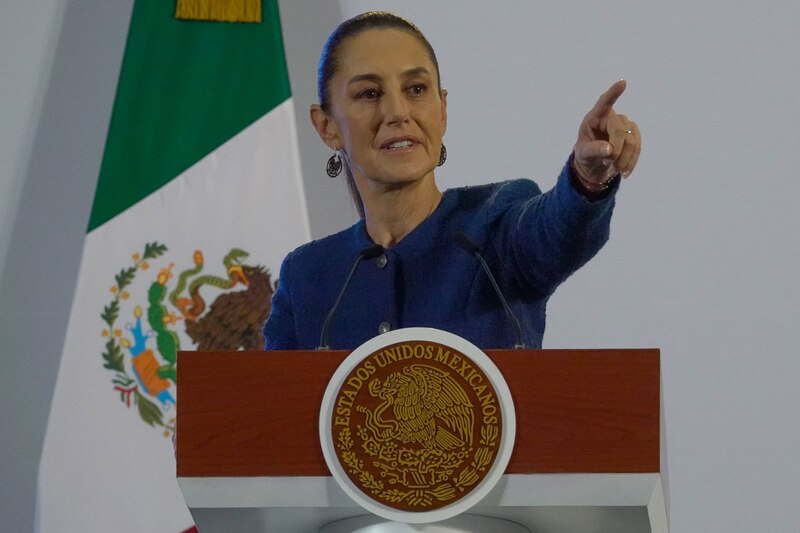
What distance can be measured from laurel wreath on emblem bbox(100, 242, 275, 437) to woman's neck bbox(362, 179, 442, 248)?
52.7 inches

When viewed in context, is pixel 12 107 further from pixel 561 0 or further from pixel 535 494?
pixel 535 494

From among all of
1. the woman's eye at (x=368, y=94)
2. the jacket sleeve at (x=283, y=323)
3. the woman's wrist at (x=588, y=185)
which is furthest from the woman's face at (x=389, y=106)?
the woman's wrist at (x=588, y=185)

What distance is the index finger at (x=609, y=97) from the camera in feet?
4.38

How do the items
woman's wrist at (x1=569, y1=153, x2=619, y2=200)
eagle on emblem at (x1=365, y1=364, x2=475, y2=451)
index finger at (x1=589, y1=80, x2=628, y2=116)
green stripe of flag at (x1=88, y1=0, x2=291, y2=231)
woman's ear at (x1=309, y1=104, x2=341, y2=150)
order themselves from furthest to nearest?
green stripe of flag at (x1=88, y1=0, x2=291, y2=231) < woman's ear at (x1=309, y1=104, x2=341, y2=150) < woman's wrist at (x1=569, y1=153, x2=619, y2=200) < index finger at (x1=589, y1=80, x2=628, y2=116) < eagle on emblem at (x1=365, y1=364, x2=475, y2=451)

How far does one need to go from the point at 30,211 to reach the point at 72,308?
12.9 inches

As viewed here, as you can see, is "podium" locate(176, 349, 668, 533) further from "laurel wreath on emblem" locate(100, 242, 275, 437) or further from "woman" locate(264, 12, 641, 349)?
"laurel wreath on emblem" locate(100, 242, 275, 437)

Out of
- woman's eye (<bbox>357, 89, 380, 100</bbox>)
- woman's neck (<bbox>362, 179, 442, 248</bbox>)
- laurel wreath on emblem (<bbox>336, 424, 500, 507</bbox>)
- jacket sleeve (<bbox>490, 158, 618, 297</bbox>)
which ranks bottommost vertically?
laurel wreath on emblem (<bbox>336, 424, 500, 507</bbox>)

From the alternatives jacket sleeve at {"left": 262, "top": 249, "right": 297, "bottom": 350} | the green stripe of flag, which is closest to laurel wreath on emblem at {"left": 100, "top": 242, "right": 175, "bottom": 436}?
the green stripe of flag

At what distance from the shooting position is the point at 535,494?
124 cm

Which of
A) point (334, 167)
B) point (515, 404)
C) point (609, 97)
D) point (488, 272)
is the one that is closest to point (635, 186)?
point (334, 167)

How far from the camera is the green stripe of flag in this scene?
328 centimetres

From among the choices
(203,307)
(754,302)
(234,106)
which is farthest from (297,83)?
(754,302)

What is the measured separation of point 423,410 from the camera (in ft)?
4.03

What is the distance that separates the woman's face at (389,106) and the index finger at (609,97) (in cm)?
46
